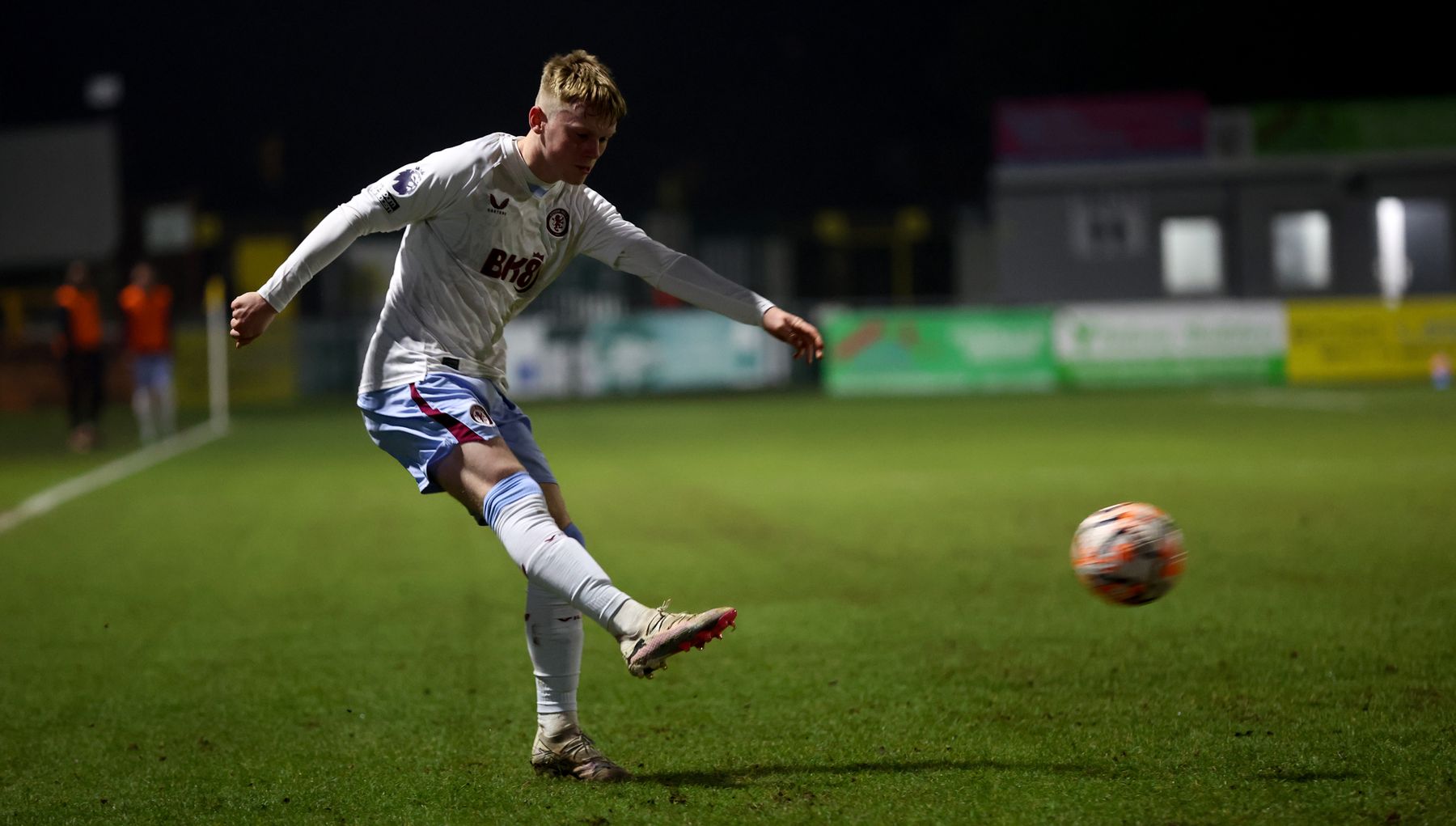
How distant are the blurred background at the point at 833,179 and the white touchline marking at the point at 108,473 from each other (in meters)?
9.87

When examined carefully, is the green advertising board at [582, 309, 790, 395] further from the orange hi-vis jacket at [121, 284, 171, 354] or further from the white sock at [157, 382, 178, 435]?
the orange hi-vis jacket at [121, 284, 171, 354]

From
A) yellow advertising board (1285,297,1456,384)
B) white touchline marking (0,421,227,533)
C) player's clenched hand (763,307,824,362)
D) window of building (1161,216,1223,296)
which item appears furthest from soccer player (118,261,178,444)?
window of building (1161,216,1223,296)

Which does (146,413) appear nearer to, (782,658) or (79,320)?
(79,320)

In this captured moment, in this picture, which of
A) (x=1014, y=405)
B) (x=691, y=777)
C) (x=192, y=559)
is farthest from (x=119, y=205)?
(x=691, y=777)

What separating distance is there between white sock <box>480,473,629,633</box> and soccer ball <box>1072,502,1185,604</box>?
6.61 feet

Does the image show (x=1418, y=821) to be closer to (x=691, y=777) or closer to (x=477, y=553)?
(x=691, y=777)

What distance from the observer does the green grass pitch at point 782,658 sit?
15.3 ft

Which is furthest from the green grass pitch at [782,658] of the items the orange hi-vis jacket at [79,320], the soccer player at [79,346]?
the orange hi-vis jacket at [79,320]

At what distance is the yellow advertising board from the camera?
2930 centimetres

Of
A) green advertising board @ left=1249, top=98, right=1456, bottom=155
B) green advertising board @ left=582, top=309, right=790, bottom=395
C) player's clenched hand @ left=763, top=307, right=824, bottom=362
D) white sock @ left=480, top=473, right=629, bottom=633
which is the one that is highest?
green advertising board @ left=1249, top=98, right=1456, bottom=155

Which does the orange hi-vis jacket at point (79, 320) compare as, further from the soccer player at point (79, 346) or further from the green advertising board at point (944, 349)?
the green advertising board at point (944, 349)

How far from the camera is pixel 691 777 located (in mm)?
4828

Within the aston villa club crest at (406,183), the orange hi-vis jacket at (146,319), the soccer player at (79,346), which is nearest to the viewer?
the aston villa club crest at (406,183)

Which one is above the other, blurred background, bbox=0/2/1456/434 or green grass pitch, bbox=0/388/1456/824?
blurred background, bbox=0/2/1456/434
